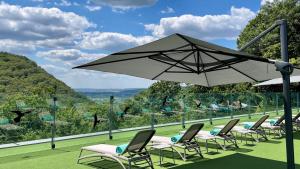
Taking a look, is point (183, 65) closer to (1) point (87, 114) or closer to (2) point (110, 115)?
(2) point (110, 115)

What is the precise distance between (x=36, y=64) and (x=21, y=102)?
139ft

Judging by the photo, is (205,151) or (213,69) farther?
(205,151)

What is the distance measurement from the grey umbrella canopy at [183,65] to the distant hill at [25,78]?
114 feet

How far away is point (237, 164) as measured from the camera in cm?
776

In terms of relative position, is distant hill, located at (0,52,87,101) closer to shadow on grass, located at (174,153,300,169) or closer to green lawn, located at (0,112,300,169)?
green lawn, located at (0,112,300,169)

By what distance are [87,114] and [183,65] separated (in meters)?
5.19

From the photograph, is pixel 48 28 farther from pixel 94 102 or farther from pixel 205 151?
pixel 205 151

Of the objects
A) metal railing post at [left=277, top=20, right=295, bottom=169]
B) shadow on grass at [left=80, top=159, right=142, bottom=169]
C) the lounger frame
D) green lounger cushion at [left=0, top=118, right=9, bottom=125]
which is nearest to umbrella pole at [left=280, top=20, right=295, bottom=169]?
metal railing post at [left=277, top=20, right=295, bottom=169]

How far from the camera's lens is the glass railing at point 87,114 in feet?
35.5

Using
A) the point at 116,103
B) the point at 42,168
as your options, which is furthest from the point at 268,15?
the point at 42,168

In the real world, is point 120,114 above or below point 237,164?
above

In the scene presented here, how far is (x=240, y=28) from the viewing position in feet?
142

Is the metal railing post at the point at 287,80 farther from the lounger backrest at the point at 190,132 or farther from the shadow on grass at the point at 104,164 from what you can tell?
the lounger backrest at the point at 190,132

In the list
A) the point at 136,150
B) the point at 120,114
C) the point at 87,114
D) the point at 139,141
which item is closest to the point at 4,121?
the point at 87,114
